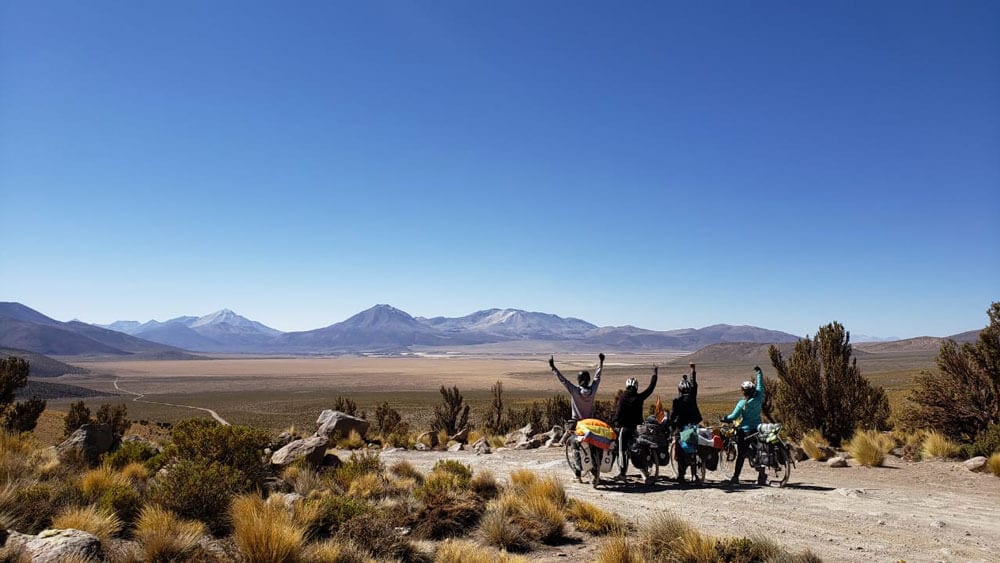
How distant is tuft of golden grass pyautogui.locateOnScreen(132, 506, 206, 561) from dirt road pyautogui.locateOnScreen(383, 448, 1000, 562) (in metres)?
4.23

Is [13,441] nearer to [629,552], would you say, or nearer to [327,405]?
[629,552]

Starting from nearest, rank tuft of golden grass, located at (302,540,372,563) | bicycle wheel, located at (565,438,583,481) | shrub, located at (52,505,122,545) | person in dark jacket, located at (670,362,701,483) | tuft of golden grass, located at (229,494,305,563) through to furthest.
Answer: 1. tuft of golden grass, located at (229,494,305,563)
2. tuft of golden grass, located at (302,540,372,563)
3. shrub, located at (52,505,122,545)
4. person in dark jacket, located at (670,362,701,483)
5. bicycle wheel, located at (565,438,583,481)

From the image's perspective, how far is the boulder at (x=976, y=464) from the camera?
38.3ft

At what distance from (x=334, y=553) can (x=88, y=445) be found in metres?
9.25

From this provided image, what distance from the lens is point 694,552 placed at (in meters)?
6.06

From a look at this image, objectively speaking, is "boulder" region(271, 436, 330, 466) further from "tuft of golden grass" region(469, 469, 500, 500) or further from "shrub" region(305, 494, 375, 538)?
"shrub" region(305, 494, 375, 538)

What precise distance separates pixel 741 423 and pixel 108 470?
11.3 m

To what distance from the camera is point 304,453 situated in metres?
12.0

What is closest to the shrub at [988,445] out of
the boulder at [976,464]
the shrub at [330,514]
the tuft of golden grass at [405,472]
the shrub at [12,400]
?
the boulder at [976,464]

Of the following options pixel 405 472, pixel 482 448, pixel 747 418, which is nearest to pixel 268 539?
pixel 405 472

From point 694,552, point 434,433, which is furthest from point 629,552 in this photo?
point 434,433

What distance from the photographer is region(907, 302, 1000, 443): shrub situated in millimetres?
14227

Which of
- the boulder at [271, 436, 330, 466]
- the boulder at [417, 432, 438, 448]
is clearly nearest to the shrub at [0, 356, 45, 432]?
the boulder at [271, 436, 330, 466]

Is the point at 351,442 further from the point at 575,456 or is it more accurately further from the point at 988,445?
the point at 988,445
